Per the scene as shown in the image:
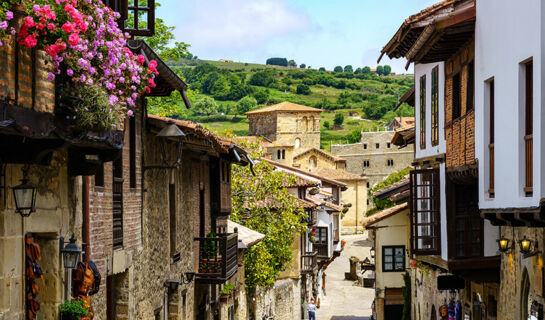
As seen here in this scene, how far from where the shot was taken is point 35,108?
28.2 ft

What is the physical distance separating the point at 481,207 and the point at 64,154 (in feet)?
27.4

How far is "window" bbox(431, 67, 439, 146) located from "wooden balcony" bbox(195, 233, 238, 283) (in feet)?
19.6

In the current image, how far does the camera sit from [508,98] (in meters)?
13.7

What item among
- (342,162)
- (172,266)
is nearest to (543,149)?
(172,266)

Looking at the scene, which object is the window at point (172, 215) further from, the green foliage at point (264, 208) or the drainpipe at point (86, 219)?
the green foliage at point (264, 208)

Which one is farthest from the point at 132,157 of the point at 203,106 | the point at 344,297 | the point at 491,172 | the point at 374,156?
the point at 203,106

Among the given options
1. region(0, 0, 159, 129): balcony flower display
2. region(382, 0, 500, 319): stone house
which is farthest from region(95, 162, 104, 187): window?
region(382, 0, 500, 319): stone house

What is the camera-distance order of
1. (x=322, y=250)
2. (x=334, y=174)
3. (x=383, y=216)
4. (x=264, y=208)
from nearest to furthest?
(x=383, y=216) → (x=264, y=208) → (x=322, y=250) → (x=334, y=174)

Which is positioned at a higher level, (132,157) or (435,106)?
(435,106)

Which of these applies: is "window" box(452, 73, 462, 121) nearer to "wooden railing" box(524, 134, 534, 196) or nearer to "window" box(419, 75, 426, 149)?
"window" box(419, 75, 426, 149)

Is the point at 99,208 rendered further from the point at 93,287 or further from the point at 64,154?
the point at 64,154

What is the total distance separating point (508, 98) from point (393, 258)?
78.7ft

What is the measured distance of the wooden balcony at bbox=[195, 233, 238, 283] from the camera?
22.3m

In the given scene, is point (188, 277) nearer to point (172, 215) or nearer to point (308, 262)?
point (172, 215)
